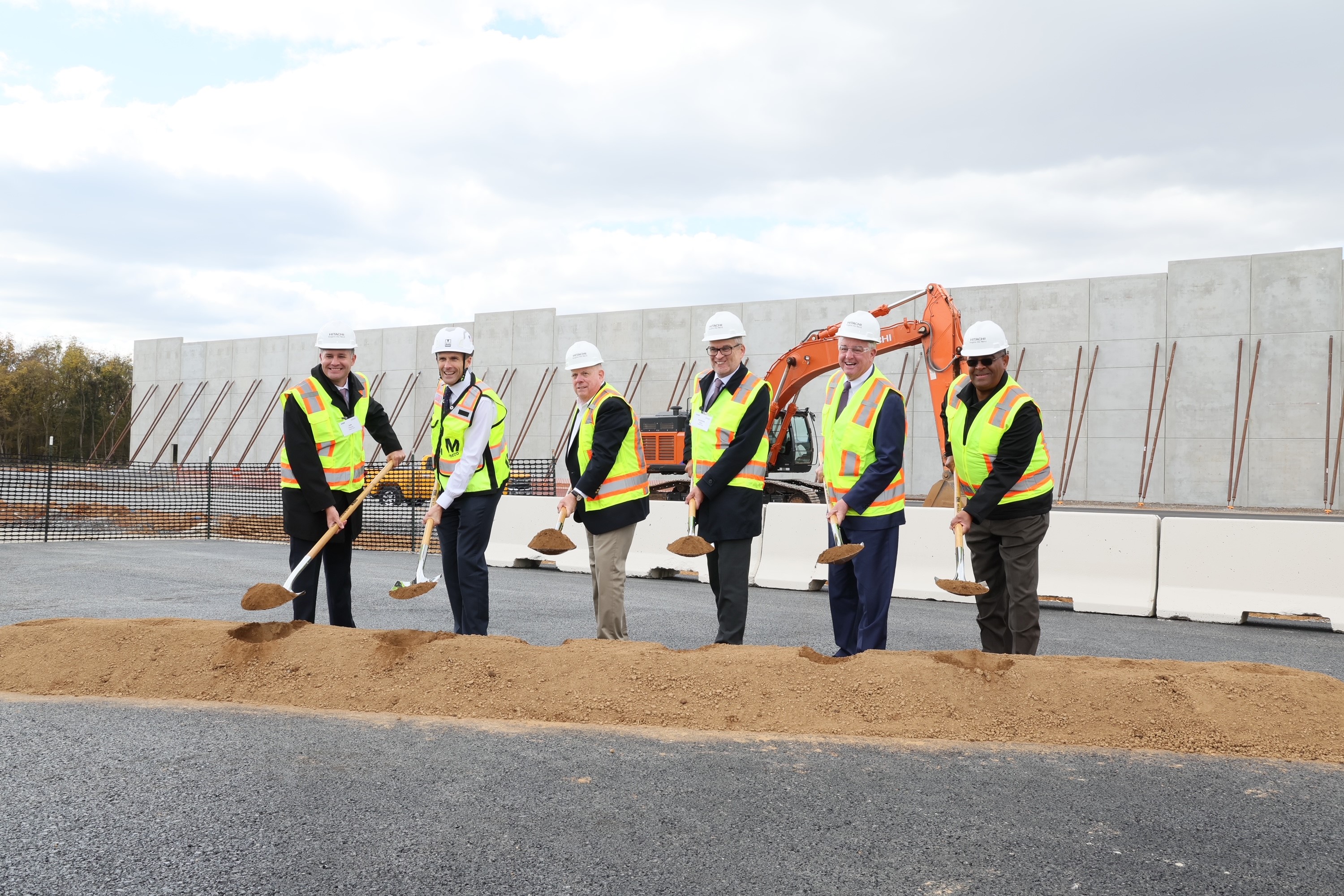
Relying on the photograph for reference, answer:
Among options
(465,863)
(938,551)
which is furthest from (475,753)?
(938,551)

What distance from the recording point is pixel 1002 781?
3.59 m

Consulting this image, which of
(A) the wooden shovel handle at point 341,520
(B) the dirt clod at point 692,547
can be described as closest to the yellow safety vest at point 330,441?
(A) the wooden shovel handle at point 341,520

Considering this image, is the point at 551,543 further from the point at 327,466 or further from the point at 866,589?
the point at 866,589

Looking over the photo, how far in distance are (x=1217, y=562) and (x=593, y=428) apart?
6058 mm

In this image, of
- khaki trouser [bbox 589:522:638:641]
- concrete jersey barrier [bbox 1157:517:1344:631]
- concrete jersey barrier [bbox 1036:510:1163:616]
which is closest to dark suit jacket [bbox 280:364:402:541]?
khaki trouser [bbox 589:522:638:641]

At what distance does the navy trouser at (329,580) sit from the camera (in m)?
5.88

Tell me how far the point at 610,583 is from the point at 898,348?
36.0 feet

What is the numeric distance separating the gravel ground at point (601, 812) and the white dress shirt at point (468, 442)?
170cm

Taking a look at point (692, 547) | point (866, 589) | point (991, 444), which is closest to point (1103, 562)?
point (991, 444)

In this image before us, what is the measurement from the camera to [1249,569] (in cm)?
834

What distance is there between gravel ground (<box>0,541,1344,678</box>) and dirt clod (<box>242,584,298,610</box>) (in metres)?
1.97

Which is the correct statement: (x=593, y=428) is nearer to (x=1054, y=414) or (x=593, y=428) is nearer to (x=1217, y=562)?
(x=1217, y=562)

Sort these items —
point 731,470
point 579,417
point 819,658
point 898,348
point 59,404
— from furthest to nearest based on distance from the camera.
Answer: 1. point 59,404
2. point 898,348
3. point 579,417
4. point 731,470
5. point 819,658

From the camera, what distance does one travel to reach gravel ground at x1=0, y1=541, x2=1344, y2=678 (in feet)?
22.8
